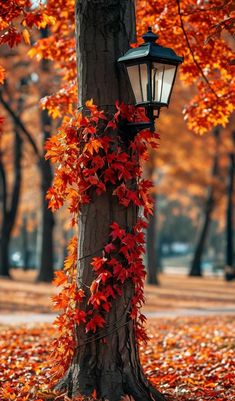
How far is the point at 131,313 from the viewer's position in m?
6.41

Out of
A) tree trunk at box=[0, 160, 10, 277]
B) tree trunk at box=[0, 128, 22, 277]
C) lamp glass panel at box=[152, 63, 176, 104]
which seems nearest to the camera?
lamp glass panel at box=[152, 63, 176, 104]

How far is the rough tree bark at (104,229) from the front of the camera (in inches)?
249

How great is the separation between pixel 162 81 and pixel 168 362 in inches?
161

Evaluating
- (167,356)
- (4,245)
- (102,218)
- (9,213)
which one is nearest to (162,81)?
(102,218)

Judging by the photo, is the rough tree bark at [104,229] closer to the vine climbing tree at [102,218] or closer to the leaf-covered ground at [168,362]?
the vine climbing tree at [102,218]

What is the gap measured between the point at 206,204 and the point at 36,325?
74.9 ft

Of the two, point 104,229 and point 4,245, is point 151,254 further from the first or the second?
point 104,229

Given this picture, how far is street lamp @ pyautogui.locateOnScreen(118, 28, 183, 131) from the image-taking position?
6.24m

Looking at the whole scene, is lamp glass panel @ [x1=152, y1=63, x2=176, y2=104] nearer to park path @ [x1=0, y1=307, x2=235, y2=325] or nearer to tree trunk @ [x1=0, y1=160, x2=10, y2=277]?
park path @ [x1=0, y1=307, x2=235, y2=325]

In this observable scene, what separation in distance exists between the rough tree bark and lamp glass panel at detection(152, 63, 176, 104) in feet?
0.87

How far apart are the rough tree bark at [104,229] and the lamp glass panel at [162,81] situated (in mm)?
265

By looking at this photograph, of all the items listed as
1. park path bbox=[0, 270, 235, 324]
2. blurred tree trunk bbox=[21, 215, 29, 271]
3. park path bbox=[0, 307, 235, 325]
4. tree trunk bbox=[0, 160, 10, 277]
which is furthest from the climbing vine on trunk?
blurred tree trunk bbox=[21, 215, 29, 271]

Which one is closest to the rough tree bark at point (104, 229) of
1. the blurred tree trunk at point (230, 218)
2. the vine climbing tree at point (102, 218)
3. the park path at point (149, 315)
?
the vine climbing tree at point (102, 218)

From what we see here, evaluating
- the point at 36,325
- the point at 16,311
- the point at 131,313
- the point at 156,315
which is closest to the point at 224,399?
the point at 131,313
